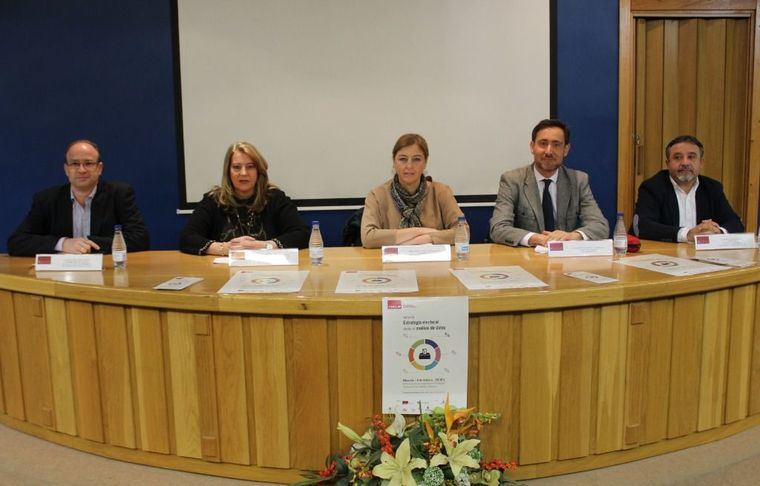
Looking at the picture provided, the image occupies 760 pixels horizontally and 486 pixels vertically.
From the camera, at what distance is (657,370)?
1.78m

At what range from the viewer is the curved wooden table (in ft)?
5.42

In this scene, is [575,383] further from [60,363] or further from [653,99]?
[653,99]

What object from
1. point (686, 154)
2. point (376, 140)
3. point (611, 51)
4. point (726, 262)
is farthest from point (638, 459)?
point (611, 51)

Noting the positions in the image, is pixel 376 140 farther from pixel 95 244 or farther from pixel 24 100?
pixel 24 100

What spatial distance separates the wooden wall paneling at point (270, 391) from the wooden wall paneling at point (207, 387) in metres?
0.13

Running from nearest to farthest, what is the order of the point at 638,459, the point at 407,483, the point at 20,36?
1. the point at 407,483
2. the point at 638,459
3. the point at 20,36

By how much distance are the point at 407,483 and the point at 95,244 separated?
177 centimetres

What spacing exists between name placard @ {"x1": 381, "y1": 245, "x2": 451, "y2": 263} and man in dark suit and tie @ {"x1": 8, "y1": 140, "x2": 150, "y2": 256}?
4.26 feet

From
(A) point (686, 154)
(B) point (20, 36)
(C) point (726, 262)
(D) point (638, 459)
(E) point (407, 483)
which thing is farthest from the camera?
(B) point (20, 36)

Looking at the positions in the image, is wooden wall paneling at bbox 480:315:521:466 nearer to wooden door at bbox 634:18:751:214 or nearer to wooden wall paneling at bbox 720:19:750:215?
wooden door at bbox 634:18:751:214

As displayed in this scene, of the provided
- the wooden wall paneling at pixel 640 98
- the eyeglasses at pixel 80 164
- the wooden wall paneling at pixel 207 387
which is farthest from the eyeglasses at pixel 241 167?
the wooden wall paneling at pixel 640 98

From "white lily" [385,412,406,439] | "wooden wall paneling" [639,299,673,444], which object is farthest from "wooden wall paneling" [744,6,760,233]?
"white lily" [385,412,406,439]

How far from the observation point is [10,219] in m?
3.96

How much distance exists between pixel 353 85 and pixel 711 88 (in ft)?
8.56
